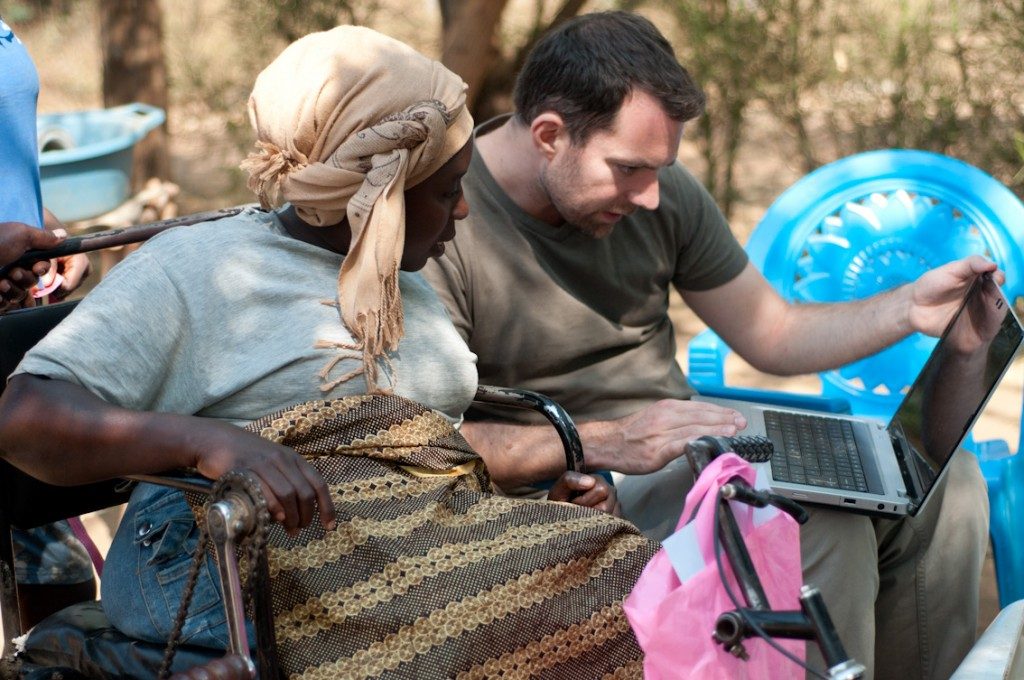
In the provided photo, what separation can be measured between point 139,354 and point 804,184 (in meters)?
2.31

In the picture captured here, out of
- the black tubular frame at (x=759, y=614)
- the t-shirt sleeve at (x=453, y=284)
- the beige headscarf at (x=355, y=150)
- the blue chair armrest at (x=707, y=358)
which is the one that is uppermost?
the beige headscarf at (x=355, y=150)

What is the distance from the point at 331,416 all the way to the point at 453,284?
752 millimetres

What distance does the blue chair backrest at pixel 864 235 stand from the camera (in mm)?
3520

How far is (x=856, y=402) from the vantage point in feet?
11.5

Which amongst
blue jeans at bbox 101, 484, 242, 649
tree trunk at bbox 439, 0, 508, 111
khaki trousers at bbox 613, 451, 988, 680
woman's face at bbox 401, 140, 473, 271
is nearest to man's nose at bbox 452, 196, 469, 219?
woman's face at bbox 401, 140, 473, 271

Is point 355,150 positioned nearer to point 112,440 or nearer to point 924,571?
point 112,440

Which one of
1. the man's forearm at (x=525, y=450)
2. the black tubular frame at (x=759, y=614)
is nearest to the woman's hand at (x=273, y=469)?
the black tubular frame at (x=759, y=614)

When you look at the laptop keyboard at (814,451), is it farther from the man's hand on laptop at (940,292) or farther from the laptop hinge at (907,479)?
the man's hand on laptop at (940,292)

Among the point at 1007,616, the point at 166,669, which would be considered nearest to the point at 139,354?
the point at 166,669

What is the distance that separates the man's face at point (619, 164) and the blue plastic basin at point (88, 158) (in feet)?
7.58

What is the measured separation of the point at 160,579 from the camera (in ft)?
6.23

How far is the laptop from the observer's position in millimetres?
2301

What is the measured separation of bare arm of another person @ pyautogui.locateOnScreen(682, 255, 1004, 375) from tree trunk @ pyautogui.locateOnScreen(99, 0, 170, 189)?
382 centimetres

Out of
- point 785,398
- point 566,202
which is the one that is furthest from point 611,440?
point 785,398
